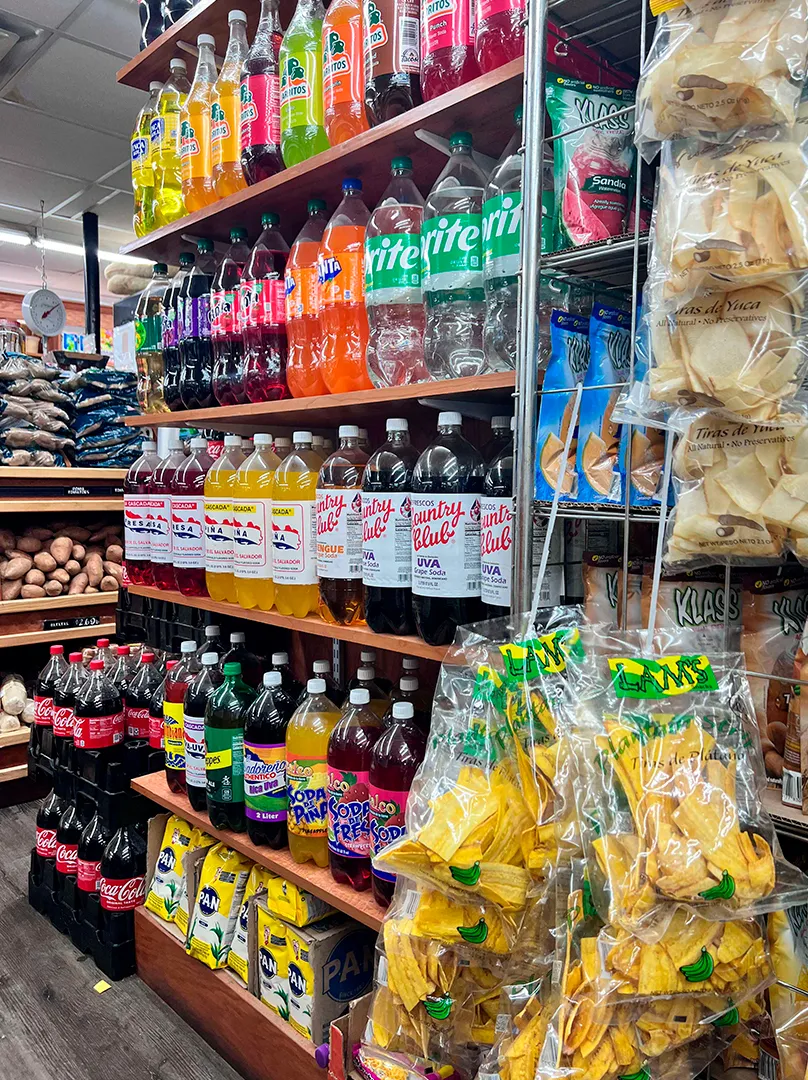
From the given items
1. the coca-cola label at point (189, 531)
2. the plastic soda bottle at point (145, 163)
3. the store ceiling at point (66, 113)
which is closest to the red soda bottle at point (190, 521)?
the coca-cola label at point (189, 531)

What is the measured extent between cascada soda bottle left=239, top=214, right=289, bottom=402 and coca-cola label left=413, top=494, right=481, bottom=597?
0.66 m

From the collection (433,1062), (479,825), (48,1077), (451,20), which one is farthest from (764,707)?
(48,1077)

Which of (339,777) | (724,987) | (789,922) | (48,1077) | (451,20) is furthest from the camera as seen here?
(48,1077)

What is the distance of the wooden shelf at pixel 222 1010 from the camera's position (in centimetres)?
171

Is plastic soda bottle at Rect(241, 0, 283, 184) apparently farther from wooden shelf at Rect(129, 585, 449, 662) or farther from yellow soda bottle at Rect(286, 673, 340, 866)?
yellow soda bottle at Rect(286, 673, 340, 866)

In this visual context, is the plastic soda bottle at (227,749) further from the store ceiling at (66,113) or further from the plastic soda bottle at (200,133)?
the store ceiling at (66,113)

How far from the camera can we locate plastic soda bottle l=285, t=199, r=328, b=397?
1677 millimetres

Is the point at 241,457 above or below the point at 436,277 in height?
below

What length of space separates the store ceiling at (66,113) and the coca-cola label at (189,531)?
2501 millimetres

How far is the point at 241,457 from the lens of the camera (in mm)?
1971

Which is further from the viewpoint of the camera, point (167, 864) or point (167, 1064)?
point (167, 864)

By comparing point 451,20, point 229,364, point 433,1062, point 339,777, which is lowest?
point 433,1062

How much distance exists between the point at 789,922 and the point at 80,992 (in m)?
2.05

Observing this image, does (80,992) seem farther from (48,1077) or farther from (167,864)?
(167,864)
